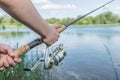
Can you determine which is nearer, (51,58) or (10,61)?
(10,61)

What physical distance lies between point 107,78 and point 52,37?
23.6ft

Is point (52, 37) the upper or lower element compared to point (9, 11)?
lower

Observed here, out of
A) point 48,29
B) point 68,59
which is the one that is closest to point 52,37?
point 48,29

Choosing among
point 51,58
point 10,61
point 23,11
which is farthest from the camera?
point 51,58

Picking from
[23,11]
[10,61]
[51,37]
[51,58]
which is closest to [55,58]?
[51,58]

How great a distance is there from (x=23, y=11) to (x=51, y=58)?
1.69 feet

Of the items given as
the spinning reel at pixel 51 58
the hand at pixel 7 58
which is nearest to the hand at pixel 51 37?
the spinning reel at pixel 51 58

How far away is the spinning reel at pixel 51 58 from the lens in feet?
6.29

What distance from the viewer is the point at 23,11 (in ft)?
5.23

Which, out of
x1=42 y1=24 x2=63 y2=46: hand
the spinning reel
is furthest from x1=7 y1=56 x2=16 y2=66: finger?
x1=42 y1=24 x2=63 y2=46: hand

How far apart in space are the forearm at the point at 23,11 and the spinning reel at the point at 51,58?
0.95ft

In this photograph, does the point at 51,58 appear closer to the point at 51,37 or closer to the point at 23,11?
the point at 51,37

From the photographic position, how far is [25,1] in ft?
5.27

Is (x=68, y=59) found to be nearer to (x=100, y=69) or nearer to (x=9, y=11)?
(x=100, y=69)
